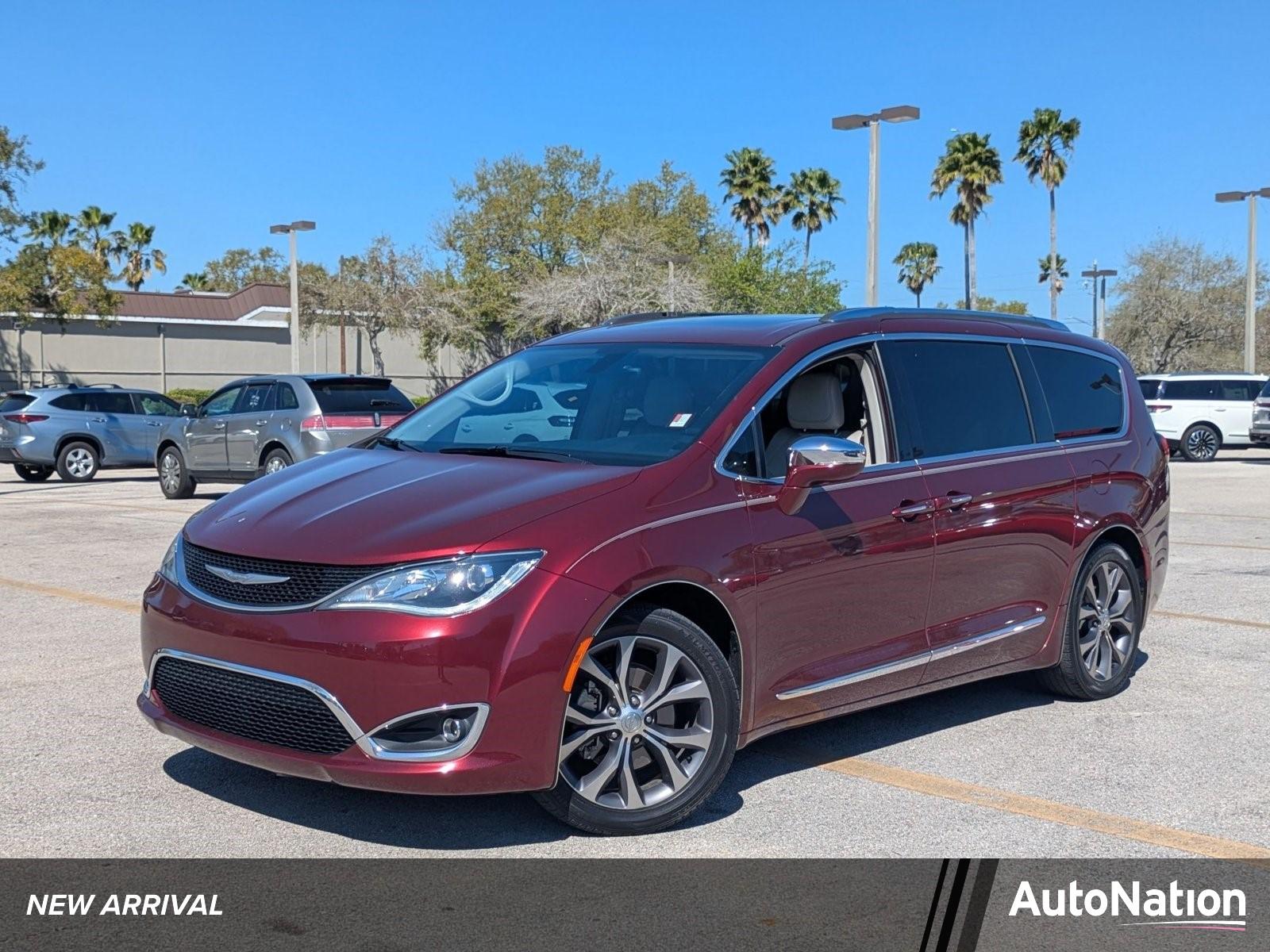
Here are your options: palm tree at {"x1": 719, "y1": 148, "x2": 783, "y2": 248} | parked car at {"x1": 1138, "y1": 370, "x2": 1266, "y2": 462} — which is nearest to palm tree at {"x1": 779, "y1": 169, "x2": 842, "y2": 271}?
palm tree at {"x1": 719, "y1": 148, "x2": 783, "y2": 248}

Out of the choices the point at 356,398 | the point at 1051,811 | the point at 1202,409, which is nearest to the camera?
the point at 1051,811

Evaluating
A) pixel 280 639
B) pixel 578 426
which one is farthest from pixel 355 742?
pixel 578 426

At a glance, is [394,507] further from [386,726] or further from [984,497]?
[984,497]

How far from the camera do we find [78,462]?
2278cm

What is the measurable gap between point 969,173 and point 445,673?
174 feet

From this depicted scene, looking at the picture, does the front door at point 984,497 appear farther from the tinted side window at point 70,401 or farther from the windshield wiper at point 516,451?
the tinted side window at point 70,401

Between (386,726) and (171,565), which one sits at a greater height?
(171,565)

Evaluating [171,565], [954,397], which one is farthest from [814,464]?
[171,565]

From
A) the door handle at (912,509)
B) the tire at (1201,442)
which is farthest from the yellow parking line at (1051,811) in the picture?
the tire at (1201,442)

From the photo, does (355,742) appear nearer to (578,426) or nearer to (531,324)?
(578,426)

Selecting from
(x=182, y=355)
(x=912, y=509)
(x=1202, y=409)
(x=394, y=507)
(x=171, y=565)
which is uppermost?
(x=182, y=355)

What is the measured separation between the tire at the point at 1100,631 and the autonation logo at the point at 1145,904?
2.37m

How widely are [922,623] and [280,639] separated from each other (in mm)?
2593

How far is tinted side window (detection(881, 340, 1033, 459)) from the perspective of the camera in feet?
19.3
